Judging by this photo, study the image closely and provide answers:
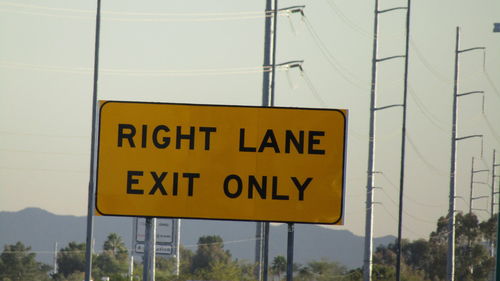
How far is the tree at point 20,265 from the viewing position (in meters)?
159

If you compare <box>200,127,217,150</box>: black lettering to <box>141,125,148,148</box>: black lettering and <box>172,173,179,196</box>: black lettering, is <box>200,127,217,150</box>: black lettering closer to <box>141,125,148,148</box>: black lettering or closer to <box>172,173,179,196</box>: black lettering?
<box>172,173,179,196</box>: black lettering

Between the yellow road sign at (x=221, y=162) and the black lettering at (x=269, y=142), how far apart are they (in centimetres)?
2

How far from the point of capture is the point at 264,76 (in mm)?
47594

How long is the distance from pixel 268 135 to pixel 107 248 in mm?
138800

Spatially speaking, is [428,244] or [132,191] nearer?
[132,191]

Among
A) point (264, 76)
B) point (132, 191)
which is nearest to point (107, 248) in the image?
point (264, 76)

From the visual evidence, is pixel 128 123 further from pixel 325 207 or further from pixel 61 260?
pixel 61 260

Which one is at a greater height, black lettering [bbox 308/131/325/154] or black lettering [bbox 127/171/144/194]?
black lettering [bbox 308/131/325/154]

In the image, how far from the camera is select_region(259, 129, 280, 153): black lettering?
24828 millimetres

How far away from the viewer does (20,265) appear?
164m

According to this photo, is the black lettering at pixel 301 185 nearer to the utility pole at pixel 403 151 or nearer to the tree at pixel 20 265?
the utility pole at pixel 403 151

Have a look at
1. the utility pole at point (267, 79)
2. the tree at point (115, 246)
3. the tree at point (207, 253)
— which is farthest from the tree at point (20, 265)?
the utility pole at point (267, 79)

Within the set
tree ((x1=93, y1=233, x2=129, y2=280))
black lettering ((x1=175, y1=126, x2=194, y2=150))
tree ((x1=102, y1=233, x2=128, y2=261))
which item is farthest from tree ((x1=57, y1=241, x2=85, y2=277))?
black lettering ((x1=175, y1=126, x2=194, y2=150))

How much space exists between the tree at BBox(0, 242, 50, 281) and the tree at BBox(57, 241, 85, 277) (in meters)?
4.54
